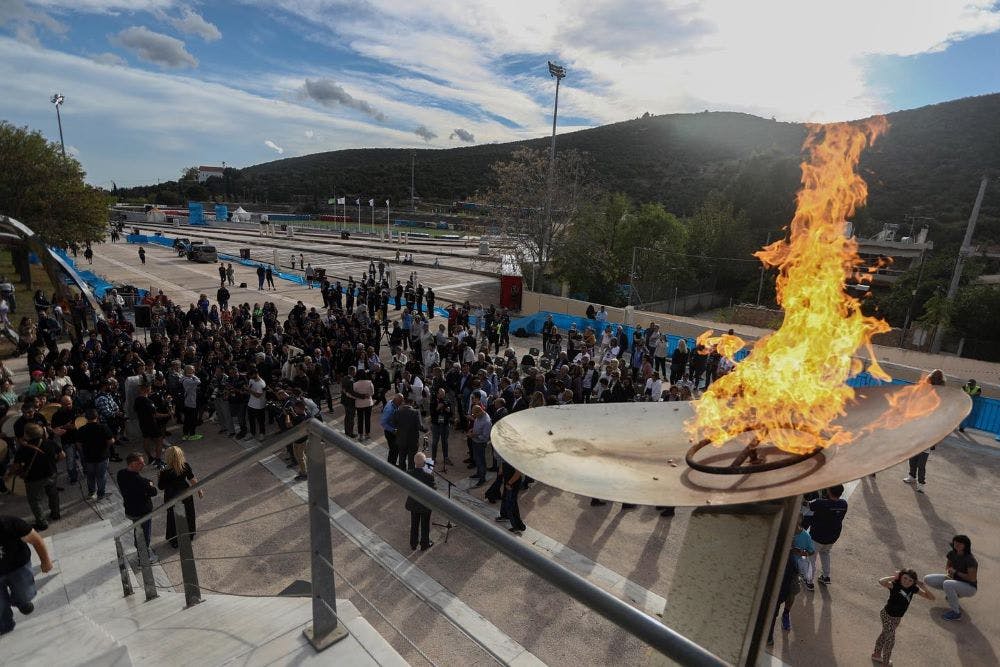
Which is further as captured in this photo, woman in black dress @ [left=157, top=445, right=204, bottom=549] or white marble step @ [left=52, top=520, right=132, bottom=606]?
woman in black dress @ [left=157, top=445, right=204, bottom=549]

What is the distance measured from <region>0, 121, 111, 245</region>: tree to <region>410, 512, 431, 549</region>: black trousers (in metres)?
29.8

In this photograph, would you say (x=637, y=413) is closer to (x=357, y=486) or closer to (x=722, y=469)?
(x=722, y=469)

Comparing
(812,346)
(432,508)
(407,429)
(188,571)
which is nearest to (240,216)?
(407,429)

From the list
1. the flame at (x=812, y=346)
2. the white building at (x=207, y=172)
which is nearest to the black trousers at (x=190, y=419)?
the flame at (x=812, y=346)

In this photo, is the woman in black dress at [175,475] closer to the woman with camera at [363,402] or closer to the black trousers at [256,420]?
the black trousers at [256,420]

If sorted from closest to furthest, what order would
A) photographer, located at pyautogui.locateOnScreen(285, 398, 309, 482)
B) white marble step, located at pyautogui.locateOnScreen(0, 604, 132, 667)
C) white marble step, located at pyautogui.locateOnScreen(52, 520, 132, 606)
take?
white marble step, located at pyautogui.locateOnScreen(0, 604, 132, 667) < white marble step, located at pyautogui.locateOnScreen(52, 520, 132, 606) < photographer, located at pyautogui.locateOnScreen(285, 398, 309, 482)

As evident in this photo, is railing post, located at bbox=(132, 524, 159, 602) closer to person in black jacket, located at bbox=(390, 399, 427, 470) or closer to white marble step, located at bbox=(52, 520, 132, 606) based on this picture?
white marble step, located at bbox=(52, 520, 132, 606)

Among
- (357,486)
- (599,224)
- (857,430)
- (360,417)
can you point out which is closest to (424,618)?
(357,486)

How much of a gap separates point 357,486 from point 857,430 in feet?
25.5

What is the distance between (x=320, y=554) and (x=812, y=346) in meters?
2.99

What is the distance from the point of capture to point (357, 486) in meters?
8.84

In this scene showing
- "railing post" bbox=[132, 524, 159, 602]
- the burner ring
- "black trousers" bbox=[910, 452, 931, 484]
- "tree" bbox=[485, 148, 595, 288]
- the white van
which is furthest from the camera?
the white van

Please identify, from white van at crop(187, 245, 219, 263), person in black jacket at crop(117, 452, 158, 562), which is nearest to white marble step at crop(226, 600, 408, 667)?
person in black jacket at crop(117, 452, 158, 562)

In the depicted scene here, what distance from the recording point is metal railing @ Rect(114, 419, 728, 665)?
42.9 inches
